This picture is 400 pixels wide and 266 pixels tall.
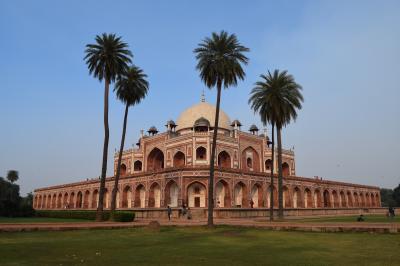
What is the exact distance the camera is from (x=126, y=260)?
35.7 feet

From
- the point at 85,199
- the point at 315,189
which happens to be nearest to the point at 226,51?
the point at 315,189

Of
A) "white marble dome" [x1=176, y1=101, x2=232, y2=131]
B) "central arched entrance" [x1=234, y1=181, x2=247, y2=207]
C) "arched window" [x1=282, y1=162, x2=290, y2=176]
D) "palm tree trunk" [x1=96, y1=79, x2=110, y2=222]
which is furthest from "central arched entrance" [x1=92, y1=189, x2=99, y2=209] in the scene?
"arched window" [x1=282, y1=162, x2=290, y2=176]

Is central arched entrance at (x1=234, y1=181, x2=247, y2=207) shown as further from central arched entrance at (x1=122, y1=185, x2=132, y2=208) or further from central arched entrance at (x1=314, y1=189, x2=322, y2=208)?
central arched entrance at (x1=314, y1=189, x2=322, y2=208)

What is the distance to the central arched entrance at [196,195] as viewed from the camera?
1950 inches

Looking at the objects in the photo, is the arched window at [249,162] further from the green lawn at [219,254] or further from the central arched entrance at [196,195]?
the green lawn at [219,254]

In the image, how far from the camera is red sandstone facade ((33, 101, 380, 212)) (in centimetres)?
4991

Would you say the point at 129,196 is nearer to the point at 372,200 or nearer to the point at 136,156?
the point at 136,156

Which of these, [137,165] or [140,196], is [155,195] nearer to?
[140,196]

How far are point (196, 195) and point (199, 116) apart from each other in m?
21.7

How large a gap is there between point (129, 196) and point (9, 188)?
53.2m

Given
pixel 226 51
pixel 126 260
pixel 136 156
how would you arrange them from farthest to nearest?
pixel 136 156, pixel 226 51, pixel 126 260

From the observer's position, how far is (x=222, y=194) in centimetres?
5103

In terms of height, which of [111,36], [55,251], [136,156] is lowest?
[55,251]

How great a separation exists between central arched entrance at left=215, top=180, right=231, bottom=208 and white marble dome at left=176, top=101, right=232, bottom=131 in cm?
1839
